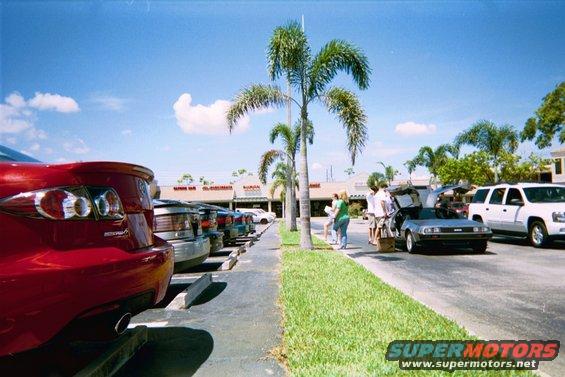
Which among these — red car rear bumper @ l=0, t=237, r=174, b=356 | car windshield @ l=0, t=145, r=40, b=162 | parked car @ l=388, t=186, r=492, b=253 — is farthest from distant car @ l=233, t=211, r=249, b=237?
red car rear bumper @ l=0, t=237, r=174, b=356

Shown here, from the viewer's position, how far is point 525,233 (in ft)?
37.1

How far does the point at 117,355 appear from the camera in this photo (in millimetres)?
2895

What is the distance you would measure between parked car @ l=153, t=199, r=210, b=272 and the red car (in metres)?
2.88

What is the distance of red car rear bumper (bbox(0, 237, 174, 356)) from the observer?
183 cm

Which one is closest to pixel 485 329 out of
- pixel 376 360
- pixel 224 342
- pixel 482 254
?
pixel 376 360

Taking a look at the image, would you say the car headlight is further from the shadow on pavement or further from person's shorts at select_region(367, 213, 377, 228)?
the shadow on pavement

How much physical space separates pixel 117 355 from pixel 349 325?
204cm

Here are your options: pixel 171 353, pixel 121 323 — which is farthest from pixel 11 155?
pixel 171 353

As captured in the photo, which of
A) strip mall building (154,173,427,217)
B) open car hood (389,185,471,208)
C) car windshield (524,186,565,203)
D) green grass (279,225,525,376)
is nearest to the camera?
green grass (279,225,525,376)

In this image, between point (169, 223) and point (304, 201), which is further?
point (304, 201)

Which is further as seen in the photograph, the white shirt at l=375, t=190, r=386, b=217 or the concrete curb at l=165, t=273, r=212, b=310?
the white shirt at l=375, t=190, r=386, b=217

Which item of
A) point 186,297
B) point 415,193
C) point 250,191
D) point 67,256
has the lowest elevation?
point 186,297

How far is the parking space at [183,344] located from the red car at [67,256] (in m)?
0.19

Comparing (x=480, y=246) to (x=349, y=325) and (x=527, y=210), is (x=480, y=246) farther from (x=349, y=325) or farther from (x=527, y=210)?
(x=349, y=325)
